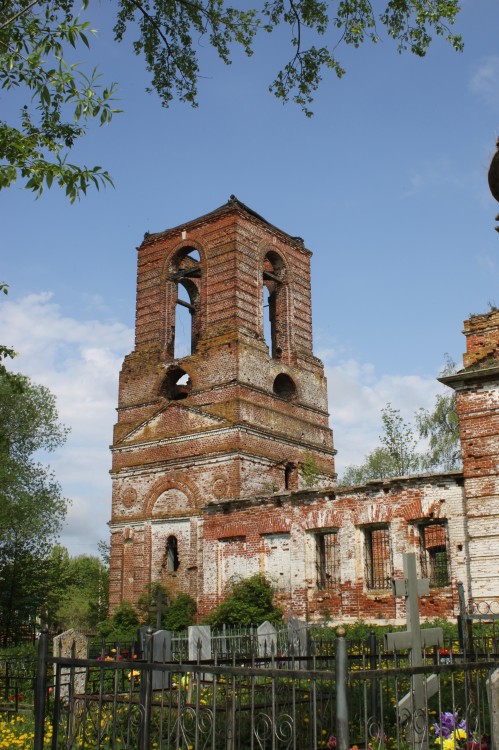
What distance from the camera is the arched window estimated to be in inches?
953

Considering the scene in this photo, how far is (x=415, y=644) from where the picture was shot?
21.3 feet

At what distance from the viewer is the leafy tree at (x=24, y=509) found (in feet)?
84.3

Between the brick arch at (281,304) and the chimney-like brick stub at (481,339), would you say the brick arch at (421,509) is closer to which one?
the chimney-like brick stub at (481,339)

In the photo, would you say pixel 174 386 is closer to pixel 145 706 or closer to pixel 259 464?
pixel 259 464

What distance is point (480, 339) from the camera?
17.7m

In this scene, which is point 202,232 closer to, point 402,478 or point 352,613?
point 402,478

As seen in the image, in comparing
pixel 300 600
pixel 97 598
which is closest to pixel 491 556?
pixel 300 600

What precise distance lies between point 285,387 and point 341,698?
76.7 feet

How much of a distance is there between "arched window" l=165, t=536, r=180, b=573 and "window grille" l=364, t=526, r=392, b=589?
694 centimetres

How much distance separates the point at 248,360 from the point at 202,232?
212 inches

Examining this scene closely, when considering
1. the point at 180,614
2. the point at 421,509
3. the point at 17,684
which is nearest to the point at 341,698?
the point at 17,684

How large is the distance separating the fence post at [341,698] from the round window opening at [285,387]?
74.4ft

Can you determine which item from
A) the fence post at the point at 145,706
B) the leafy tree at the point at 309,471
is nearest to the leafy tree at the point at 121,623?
the leafy tree at the point at 309,471

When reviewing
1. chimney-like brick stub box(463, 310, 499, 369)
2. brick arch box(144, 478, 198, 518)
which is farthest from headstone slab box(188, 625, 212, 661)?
brick arch box(144, 478, 198, 518)
